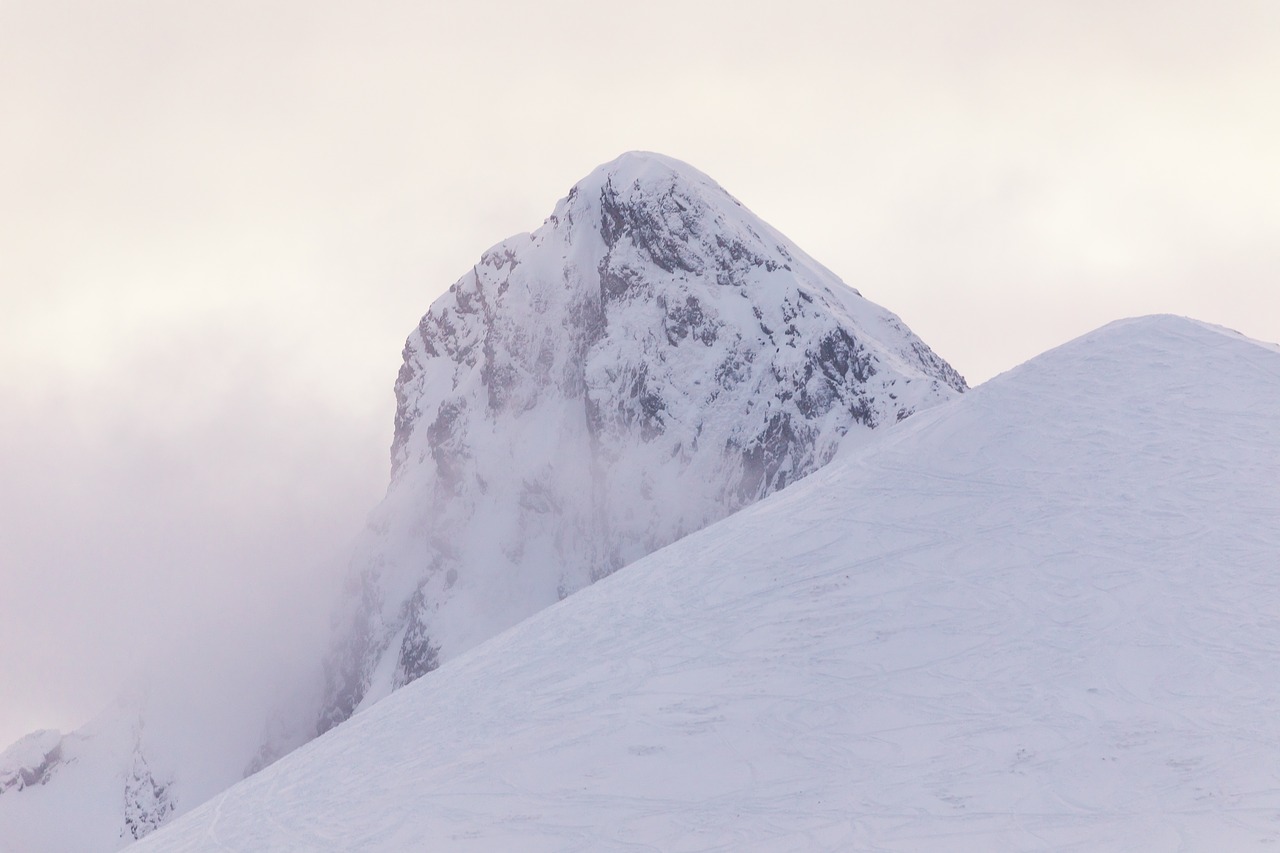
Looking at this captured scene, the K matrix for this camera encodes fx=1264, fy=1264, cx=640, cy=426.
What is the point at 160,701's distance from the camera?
547 feet

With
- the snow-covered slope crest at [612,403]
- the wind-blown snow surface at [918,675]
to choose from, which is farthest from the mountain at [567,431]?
the wind-blown snow surface at [918,675]

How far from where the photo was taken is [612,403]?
127938 millimetres

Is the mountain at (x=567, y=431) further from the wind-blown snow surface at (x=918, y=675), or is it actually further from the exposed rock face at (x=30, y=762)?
the wind-blown snow surface at (x=918, y=675)

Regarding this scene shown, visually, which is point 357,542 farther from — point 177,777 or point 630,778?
point 630,778

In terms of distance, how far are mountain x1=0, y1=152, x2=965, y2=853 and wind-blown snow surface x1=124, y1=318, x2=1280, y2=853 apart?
2940 inches

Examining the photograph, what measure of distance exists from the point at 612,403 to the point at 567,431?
10.3 metres

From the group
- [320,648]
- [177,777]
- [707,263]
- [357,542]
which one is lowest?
[177,777]

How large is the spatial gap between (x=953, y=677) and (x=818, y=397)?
9227cm

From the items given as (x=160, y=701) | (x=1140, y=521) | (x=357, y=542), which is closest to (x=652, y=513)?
(x=357, y=542)

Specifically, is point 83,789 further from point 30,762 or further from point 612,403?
point 612,403

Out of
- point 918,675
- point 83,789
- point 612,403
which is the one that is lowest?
point 83,789

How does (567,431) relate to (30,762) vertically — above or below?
above

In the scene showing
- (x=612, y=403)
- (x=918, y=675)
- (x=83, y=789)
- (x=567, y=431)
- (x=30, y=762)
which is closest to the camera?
(x=918, y=675)

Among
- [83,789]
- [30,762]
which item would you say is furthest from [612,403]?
[30,762]
